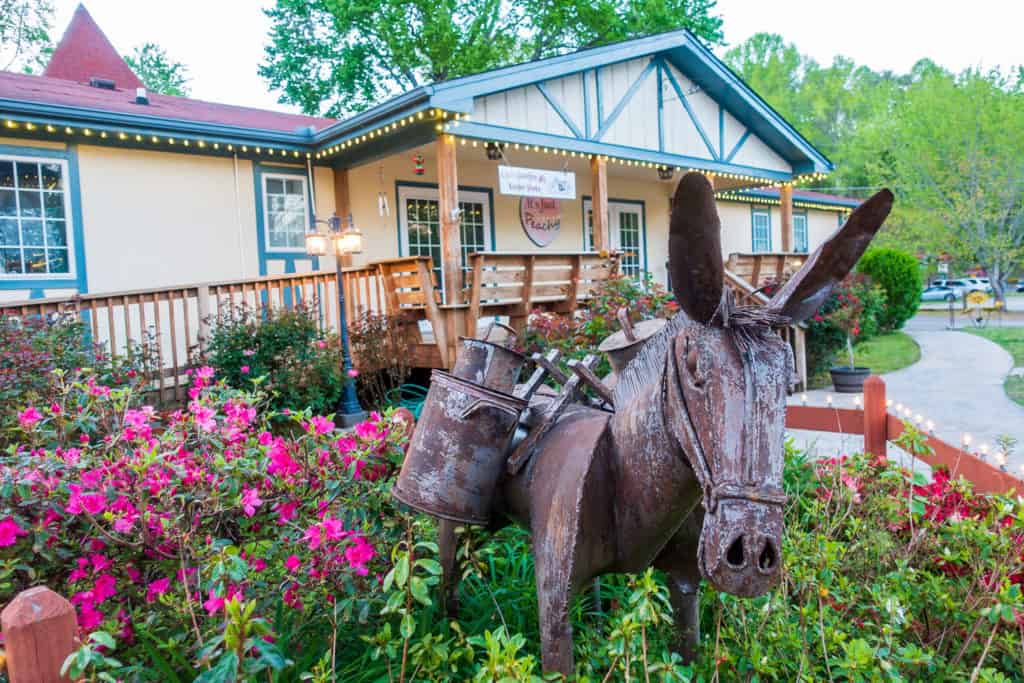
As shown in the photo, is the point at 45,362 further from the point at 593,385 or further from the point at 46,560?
the point at 593,385

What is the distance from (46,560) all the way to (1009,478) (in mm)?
3871

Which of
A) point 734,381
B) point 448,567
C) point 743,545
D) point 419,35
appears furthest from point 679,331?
point 419,35

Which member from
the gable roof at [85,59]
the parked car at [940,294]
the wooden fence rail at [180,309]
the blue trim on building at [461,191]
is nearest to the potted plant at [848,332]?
the blue trim on building at [461,191]

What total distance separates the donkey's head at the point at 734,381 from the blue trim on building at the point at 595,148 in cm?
796

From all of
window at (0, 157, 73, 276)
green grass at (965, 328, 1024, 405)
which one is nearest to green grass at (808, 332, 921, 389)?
green grass at (965, 328, 1024, 405)

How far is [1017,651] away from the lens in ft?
7.11

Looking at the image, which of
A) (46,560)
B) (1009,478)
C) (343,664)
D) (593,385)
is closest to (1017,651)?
(1009,478)

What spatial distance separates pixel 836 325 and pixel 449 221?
7008 mm

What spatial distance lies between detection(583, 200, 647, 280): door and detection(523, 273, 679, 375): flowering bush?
7.86 metres

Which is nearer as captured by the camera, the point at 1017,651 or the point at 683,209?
the point at 683,209

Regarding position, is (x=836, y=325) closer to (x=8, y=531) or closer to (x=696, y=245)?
(x=696, y=245)

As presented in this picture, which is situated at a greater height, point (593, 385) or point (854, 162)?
point (854, 162)

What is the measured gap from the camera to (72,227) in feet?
27.5

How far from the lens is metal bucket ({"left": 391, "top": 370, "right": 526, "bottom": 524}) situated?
6.41ft
